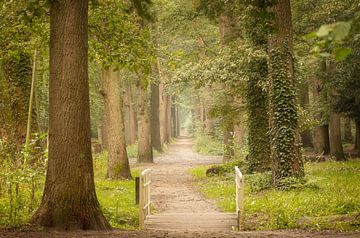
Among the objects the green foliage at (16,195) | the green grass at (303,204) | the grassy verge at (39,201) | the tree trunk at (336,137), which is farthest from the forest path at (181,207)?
the tree trunk at (336,137)

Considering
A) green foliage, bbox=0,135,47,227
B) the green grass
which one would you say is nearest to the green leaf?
green foliage, bbox=0,135,47,227

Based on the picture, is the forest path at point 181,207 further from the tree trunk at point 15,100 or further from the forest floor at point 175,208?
the tree trunk at point 15,100

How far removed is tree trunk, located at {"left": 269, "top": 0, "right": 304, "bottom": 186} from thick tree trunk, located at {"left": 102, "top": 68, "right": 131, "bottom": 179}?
722 centimetres

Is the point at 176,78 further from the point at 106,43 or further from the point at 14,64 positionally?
the point at 106,43

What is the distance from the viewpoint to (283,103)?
15805mm

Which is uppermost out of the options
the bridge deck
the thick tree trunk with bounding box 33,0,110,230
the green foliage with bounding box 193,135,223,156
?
the thick tree trunk with bounding box 33,0,110,230

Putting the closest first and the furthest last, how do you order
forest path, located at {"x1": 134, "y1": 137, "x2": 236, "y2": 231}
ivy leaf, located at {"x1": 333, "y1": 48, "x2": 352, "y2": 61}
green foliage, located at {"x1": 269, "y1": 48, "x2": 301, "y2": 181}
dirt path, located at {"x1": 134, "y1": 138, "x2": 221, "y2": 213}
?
ivy leaf, located at {"x1": 333, "y1": 48, "x2": 352, "y2": 61}, forest path, located at {"x1": 134, "y1": 137, "x2": 236, "y2": 231}, dirt path, located at {"x1": 134, "y1": 138, "x2": 221, "y2": 213}, green foliage, located at {"x1": 269, "y1": 48, "x2": 301, "y2": 181}

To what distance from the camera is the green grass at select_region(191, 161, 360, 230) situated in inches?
417

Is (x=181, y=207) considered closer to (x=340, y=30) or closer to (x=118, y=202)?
(x=118, y=202)

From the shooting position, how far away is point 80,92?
859 centimetres

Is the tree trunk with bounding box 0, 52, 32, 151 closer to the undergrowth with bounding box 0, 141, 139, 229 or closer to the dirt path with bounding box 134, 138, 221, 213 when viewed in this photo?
the undergrowth with bounding box 0, 141, 139, 229

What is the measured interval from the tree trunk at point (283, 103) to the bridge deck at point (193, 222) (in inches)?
162

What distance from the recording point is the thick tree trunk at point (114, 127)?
21047 mm

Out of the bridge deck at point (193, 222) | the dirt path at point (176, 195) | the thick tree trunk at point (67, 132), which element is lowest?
the dirt path at point (176, 195)
